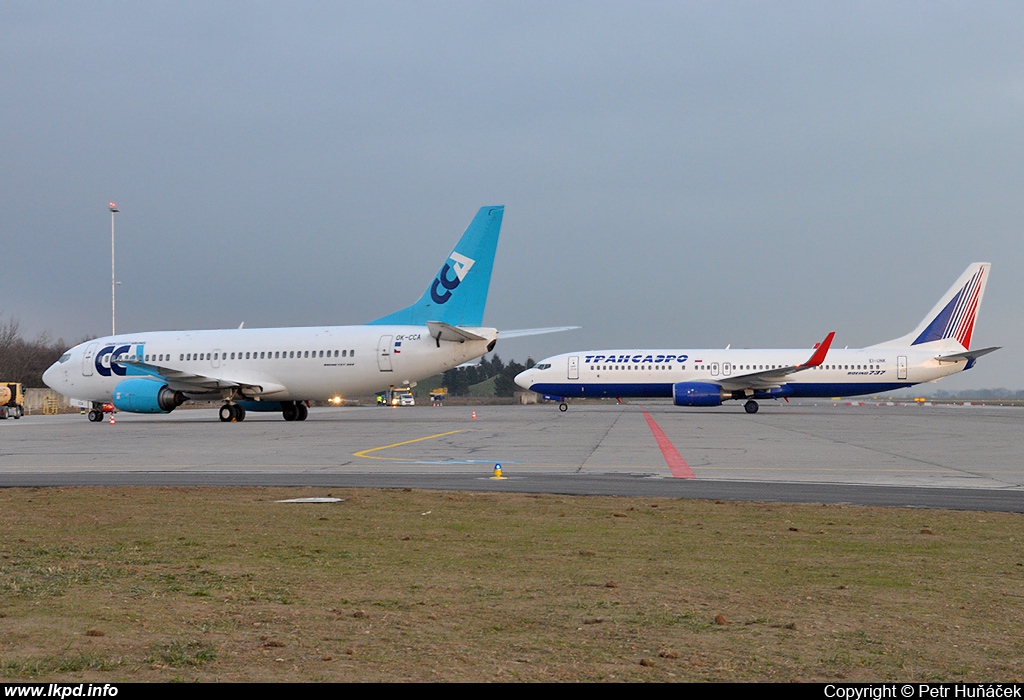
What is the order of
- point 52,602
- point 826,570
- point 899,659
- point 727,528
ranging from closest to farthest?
point 899,659 < point 52,602 < point 826,570 < point 727,528

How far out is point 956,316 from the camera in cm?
5625

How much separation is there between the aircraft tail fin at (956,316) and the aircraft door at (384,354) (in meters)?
33.9

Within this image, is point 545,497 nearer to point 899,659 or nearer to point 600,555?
point 600,555

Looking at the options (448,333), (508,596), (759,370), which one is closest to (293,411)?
(448,333)

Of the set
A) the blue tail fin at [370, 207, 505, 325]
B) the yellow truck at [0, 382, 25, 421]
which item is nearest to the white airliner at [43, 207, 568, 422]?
the blue tail fin at [370, 207, 505, 325]

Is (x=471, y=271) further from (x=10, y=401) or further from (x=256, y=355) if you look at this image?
(x=10, y=401)

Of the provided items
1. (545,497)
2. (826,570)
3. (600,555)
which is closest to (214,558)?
(600,555)

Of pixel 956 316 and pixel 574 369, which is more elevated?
pixel 956 316

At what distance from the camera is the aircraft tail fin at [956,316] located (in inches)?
2203

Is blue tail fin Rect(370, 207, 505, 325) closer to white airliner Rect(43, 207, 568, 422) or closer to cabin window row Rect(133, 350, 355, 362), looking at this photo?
white airliner Rect(43, 207, 568, 422)

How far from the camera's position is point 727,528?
32.9ft

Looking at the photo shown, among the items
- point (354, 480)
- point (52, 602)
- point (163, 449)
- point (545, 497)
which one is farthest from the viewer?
point (163, 449)

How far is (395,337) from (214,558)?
95.2 ft

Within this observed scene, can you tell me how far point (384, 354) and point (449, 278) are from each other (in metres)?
3.98
